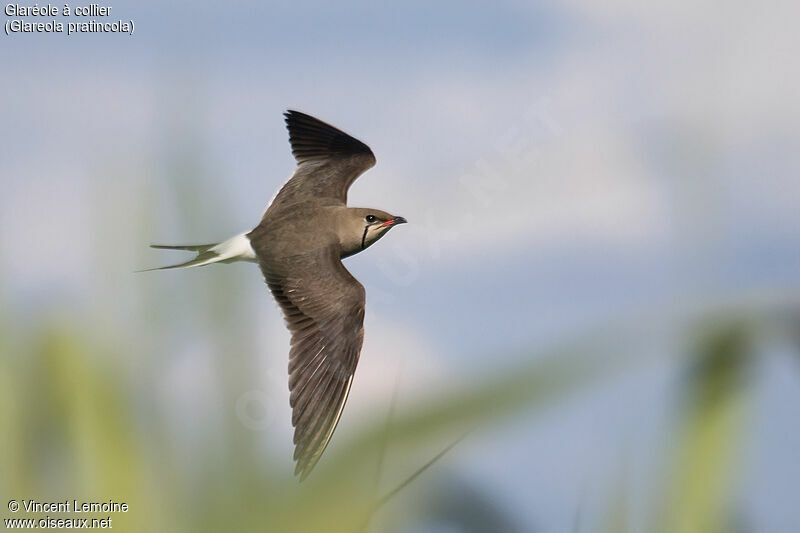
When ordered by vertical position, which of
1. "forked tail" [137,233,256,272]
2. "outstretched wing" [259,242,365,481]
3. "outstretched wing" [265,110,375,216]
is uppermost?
"outstretched wing" [265,110,375,216]

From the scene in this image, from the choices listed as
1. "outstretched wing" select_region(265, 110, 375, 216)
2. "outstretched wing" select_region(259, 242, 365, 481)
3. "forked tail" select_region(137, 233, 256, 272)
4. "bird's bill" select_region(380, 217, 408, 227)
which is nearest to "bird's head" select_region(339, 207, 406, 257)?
"bird's bill" select_region(380, 217, 408, 227)

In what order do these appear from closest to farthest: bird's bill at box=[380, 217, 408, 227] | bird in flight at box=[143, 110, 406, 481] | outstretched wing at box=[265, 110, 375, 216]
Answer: bird in flight at box=[143, 110, 406, 481], bird's bill at box=[380, 217, 408, 227], outstretched wing at box=[265, 110, 375, 216]

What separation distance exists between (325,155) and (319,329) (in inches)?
66.7

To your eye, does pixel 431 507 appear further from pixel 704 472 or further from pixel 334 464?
pixel 704 472

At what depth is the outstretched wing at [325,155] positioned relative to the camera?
5492 millimetres

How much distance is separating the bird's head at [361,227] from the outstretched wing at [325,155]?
1.25 feet

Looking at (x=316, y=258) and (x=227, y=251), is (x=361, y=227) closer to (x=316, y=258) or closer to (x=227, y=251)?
(x=316, y=258)

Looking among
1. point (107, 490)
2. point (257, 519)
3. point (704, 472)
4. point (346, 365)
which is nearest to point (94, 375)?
point (107, 490)

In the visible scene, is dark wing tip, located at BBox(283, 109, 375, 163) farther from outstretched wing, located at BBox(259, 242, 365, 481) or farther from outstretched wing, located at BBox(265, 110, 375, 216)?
outstretched wing, located at BBox(259, 242, 365, 481)

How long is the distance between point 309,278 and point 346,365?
588mm

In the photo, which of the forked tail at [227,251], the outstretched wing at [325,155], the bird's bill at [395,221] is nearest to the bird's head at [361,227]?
the bird's bill at [395,221]

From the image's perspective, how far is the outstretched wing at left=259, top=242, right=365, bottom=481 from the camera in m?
3.90

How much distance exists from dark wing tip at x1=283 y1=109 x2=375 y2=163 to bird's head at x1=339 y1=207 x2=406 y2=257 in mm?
701

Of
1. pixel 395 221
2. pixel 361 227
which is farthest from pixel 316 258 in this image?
pixel 395 221
